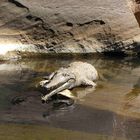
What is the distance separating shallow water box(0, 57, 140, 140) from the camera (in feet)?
18.7

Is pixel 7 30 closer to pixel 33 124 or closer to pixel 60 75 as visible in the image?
pixel 60 75

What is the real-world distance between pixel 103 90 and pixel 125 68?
197 centimetres

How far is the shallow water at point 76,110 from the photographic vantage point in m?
5.71

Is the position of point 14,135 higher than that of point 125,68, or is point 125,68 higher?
point 14,135

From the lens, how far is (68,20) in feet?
34.4

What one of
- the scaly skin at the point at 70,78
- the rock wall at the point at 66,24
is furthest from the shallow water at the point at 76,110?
the rock wall at the point at 66,24

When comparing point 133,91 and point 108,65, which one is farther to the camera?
point 108,65

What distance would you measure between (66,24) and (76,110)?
421 centimetres

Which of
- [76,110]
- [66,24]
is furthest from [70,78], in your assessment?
[66,24]

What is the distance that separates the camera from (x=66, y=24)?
10492 mm

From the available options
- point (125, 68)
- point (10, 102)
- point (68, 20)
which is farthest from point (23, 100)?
point (68, 20)

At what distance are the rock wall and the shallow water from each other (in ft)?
4.39

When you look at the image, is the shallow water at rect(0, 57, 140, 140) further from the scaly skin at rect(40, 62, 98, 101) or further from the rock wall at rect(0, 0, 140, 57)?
the rock wall at rect(0, 0, 140, 57)

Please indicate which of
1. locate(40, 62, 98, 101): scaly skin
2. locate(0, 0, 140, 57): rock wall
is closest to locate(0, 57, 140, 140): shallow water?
locate(40, 62, 98, 101): scaly skin
